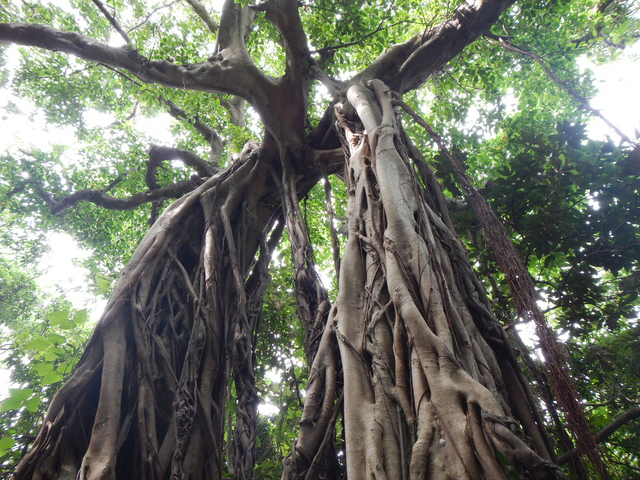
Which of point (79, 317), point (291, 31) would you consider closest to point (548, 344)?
point (79, 317)

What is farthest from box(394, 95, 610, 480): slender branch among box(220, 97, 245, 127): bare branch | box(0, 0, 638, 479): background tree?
box(220, 97, 245, 127): bare branch

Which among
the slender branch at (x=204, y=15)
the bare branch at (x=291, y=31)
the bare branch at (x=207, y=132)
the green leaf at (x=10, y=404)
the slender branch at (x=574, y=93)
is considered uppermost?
the slender branch at (x=204, y=15)

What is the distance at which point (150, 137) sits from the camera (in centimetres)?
648

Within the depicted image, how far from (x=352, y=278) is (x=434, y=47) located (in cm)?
270

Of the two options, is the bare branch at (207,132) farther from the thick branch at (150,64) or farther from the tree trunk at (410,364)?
the tree trunk at (410,364)

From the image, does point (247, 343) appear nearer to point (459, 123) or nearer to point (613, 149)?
point (613, 149)

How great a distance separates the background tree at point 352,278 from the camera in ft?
4.30

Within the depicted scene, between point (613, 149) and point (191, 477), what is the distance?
3.53 metres

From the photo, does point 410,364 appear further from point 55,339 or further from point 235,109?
point 235,109

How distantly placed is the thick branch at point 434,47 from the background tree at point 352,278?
0.06ft

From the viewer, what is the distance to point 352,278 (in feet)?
5.90

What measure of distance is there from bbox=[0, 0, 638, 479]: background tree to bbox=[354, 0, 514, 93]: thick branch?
2 centimetres

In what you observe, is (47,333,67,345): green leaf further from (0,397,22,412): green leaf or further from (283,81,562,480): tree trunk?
(283,81,562,480): tree trunk

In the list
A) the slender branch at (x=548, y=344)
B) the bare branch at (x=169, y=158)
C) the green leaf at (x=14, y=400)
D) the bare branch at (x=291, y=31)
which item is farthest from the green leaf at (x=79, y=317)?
the bare branch at (x=169, y=158)
